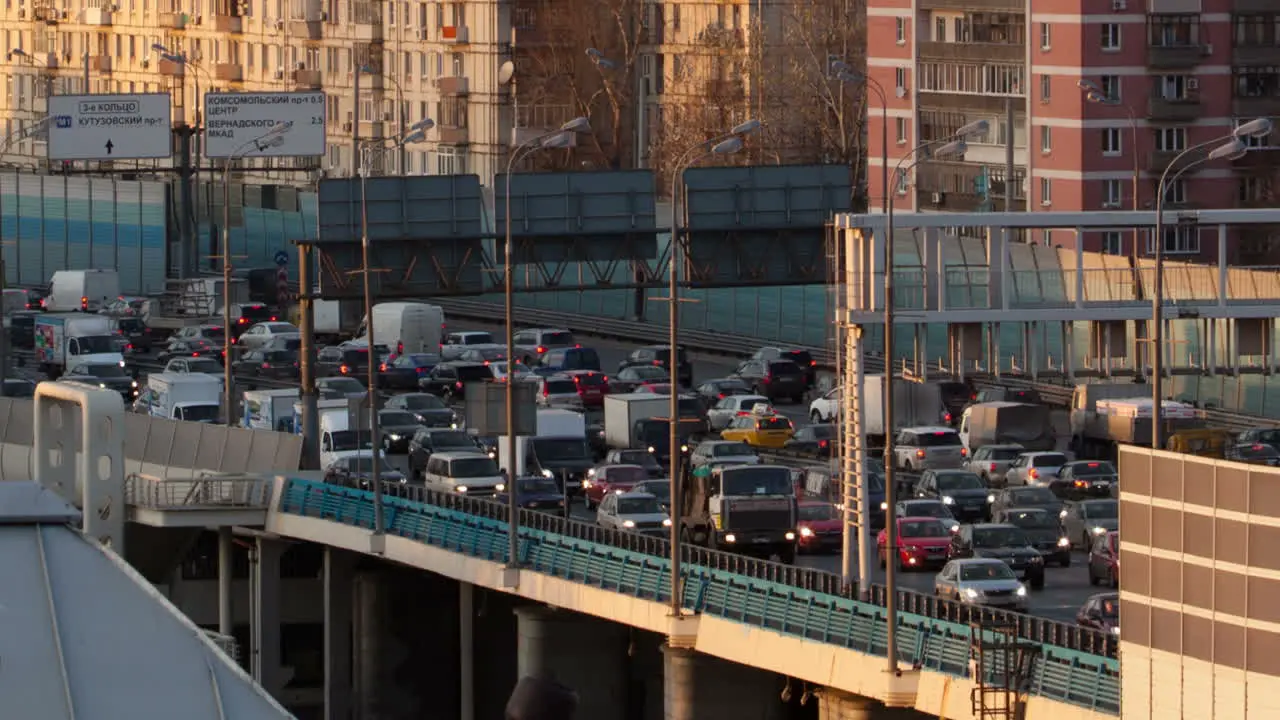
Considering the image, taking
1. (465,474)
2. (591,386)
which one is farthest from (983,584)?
(591,386)

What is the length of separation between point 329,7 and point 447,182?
283ft

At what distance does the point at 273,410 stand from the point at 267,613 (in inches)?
331

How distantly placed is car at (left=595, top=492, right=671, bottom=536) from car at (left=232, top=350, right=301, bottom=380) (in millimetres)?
32636

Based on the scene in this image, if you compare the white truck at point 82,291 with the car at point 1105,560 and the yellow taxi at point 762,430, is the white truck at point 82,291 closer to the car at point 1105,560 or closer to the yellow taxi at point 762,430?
the yellow taxi at point 762,430

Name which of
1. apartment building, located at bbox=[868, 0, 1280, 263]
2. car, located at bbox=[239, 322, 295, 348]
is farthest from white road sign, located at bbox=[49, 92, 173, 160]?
apartment building, located at bbox=[868, 0, 1280, 263]

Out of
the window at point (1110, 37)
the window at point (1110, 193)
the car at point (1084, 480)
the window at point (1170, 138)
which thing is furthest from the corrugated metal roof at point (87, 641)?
the window at point (1170, 138)

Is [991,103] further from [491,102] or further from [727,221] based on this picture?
[727,221]

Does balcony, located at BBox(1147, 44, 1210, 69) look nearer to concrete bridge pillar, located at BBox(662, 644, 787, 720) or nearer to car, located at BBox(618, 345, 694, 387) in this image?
car, located at BBox(618, 345, 694, 387)

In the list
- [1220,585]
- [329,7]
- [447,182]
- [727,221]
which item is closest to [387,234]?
[447,182]

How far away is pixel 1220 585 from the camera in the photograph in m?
29.5

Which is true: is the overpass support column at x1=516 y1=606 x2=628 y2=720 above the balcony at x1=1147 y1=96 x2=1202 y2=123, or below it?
below

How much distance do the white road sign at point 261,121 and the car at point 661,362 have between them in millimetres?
20262

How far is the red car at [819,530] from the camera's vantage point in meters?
49.3

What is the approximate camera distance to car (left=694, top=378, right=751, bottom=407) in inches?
2837
